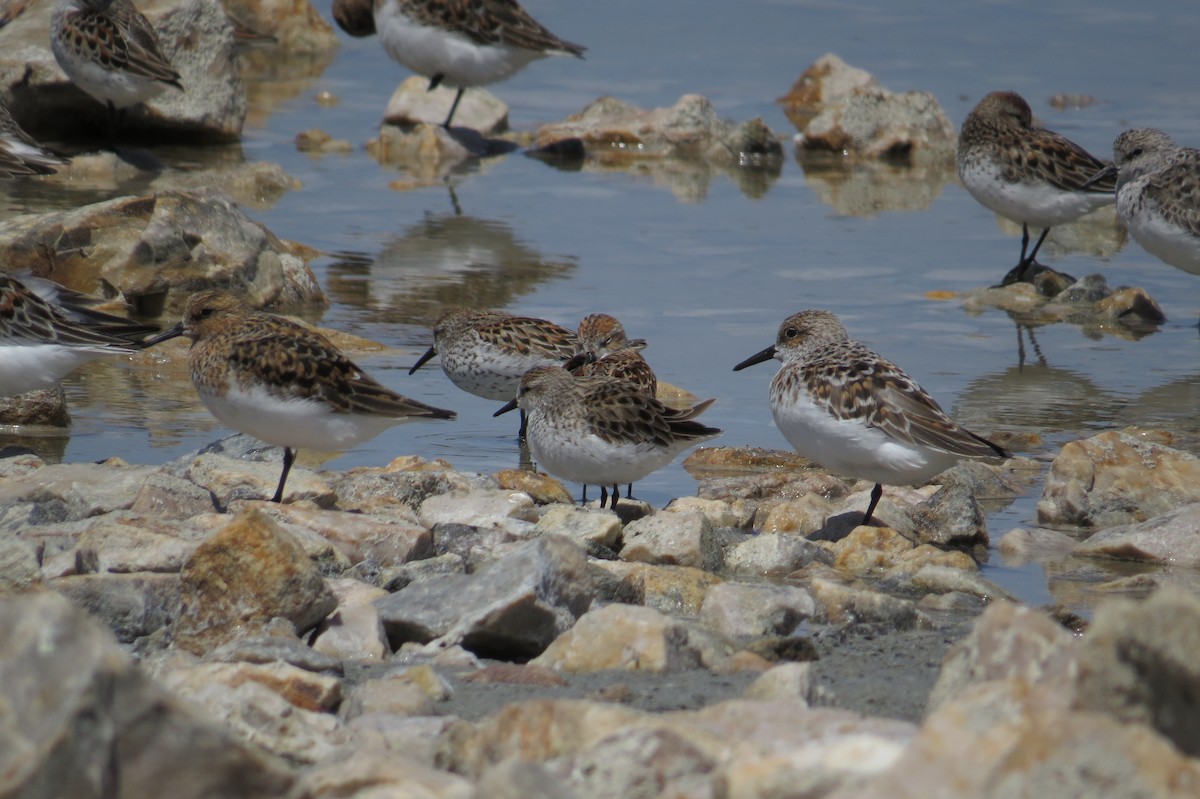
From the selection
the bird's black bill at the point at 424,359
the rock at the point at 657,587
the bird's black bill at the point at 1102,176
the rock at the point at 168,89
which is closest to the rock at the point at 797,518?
the rock at the point at 657,587

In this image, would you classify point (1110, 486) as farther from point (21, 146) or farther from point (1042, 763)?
point (21, 146)

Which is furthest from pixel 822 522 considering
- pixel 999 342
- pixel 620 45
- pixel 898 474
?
pixel 620 45

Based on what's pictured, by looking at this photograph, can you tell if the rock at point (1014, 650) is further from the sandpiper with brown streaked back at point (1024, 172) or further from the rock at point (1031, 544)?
the sandpiper with brown streaked back at point (1024, 172)

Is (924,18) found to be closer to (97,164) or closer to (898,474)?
(97,164)

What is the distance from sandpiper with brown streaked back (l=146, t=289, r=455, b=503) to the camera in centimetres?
734

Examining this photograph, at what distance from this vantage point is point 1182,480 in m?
8.27

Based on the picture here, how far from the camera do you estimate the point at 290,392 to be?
7.35m

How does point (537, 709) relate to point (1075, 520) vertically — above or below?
above

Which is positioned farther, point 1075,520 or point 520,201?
point 520,201

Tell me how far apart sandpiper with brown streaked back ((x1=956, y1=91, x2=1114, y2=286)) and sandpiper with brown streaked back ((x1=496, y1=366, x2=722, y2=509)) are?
22.2 ft

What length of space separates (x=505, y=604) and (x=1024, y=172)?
32.1 feet

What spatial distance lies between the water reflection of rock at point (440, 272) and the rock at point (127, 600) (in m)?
6.52

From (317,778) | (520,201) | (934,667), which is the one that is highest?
(317,778)

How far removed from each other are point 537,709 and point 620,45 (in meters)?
22.2
